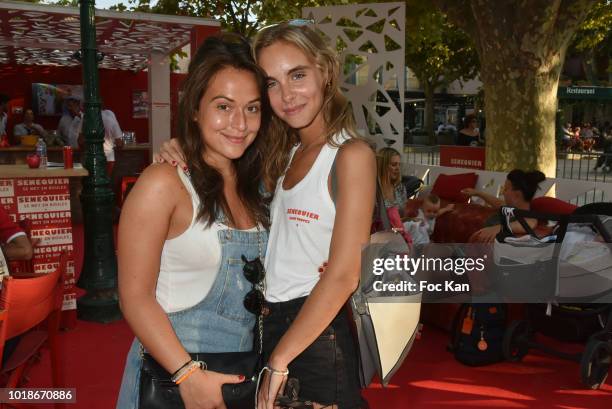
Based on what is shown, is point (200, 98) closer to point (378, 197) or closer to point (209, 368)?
point (378, 197)

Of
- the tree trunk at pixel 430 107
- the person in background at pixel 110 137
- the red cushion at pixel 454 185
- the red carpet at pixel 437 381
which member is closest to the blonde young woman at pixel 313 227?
the red carpet at pixel 437 381

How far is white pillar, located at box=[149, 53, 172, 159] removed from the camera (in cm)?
1151

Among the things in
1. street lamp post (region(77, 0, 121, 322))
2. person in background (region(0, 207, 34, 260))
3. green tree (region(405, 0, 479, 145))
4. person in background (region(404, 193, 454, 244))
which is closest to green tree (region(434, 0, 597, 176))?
person in background (region(404, 193, 454, 244))

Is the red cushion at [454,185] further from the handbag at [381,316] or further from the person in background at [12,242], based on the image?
the handbag at [381,316]

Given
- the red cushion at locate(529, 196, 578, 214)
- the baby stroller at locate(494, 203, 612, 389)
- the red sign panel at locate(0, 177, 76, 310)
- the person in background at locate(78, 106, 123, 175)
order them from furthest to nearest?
the person in background at locate(78, 106, 123, 175) < the red cushion at locate(529, 196, 578, 214) < the red sign panel at locate(0, 177, 76, 310) < the baby stroller at locate(494, 203, 612, 389)

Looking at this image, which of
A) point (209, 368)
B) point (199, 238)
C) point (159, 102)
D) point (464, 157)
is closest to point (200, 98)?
point (199, 238)

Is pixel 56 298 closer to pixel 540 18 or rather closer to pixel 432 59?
pixel 540 18

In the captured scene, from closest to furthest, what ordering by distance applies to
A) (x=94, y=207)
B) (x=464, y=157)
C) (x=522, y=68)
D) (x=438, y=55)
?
(x=94, y=207) → (x=522, y=68) → (x=464, y=157) → (x=438, y=55)

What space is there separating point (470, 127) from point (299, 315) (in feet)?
43.8

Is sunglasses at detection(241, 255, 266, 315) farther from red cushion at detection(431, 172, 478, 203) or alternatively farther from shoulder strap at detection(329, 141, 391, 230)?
red cushion at detection(431, 172, 478, 203)

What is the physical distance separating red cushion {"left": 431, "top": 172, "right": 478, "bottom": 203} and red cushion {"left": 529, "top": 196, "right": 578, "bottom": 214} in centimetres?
233

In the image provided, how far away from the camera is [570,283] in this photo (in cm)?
394

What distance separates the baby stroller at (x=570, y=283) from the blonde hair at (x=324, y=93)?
2628 millimetres

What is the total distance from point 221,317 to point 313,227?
1.13 feet
